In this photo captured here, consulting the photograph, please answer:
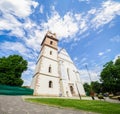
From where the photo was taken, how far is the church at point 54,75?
26.5 metres

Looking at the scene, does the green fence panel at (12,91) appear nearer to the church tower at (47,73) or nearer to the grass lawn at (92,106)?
the church tower at (47,73)

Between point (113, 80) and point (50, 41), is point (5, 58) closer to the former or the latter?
point (50, 41)

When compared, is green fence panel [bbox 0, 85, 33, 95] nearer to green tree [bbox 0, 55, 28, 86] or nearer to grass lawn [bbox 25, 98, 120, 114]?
green tree [bbox 0, 55, 28, 86]

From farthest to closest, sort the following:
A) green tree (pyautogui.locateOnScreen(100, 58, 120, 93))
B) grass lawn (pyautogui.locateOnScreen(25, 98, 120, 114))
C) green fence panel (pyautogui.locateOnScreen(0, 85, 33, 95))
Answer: green tree (pyautogui.locateOnScreen(100, 58, 120, 93)) → green fence panel (pyautogui.locateOnScreen(0, 85, 33, 95)) → grass lawn (pyautogui.locateOnScreen(25, 98, 120, 114))

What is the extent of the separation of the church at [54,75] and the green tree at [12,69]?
16.2 feet

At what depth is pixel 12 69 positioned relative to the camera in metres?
32.6

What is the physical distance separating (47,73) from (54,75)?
6.72 feet

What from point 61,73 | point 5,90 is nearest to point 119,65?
point 61,73

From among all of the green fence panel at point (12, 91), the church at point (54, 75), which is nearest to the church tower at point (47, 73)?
the church at point (54, 75)

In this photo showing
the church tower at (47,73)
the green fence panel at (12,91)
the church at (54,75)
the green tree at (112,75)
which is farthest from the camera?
the green tree at (112,75)

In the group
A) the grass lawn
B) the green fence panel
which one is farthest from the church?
the grass lawn

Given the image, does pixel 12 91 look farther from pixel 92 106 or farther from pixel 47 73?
pixel 92 106

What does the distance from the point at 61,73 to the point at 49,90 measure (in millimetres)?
5951

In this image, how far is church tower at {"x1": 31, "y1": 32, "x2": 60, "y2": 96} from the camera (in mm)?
25953
